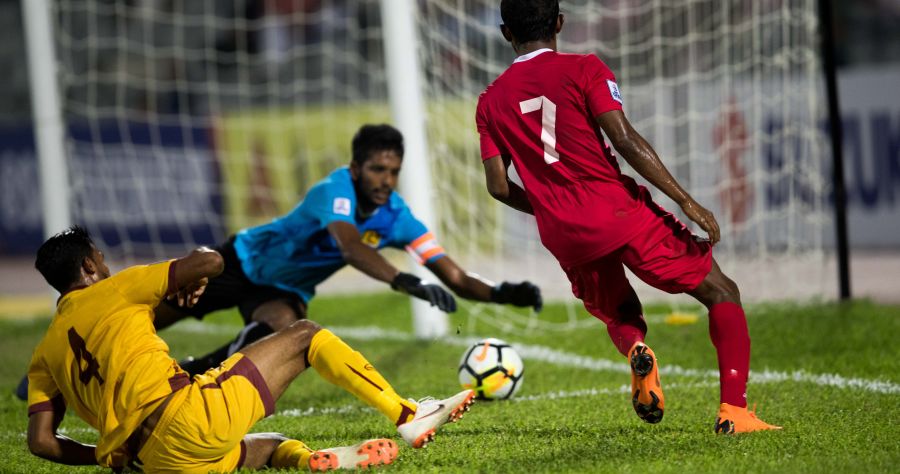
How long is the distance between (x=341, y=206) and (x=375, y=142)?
0.40 m

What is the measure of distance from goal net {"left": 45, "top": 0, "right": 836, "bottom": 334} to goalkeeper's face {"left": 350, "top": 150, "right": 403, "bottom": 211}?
238 cm

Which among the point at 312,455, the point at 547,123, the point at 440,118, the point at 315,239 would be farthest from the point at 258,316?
the point at 440,118

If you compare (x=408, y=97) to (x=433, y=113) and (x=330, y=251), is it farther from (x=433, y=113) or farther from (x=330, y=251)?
(x=330, y=251)

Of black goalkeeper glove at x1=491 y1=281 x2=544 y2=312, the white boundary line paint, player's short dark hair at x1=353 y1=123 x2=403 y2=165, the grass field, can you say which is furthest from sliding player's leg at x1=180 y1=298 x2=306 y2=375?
the white boundary line paint

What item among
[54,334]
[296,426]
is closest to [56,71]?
[296,426]

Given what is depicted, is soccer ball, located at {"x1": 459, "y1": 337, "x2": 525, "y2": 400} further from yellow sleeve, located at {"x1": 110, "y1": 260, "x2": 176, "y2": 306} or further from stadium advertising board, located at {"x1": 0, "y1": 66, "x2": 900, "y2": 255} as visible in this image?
stadium advertising board, located at {"x1": 0, "y1": 66, "x2": 900, "y2": 255}

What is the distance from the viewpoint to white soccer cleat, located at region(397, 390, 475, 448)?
4172 millimetres

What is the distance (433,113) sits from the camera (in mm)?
8664

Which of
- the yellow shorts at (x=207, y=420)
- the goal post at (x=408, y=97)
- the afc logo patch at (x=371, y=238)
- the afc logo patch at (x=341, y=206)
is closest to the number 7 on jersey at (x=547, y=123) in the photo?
the yellow shorts at (x=207, y=420)

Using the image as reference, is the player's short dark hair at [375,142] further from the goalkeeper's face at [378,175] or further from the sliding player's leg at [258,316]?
the sliding player's leg at [258,316]

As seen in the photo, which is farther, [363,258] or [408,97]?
[408,97]

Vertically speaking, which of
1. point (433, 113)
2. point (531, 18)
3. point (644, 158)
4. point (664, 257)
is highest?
point (531, 18)

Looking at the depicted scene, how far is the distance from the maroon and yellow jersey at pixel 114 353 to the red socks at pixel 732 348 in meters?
2.14

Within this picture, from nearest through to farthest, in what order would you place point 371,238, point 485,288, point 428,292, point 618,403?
point 428,292 → point 618,403 → point 485,288 → point 371,238
